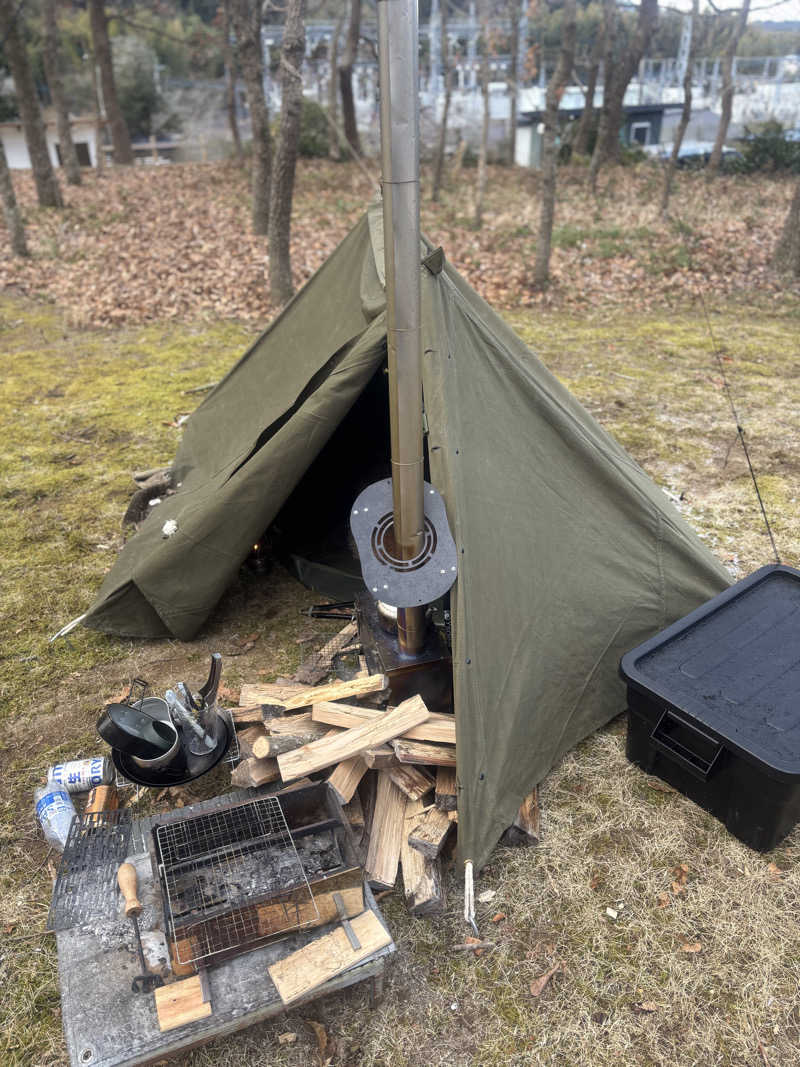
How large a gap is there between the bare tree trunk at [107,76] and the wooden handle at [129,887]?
19.6 meters

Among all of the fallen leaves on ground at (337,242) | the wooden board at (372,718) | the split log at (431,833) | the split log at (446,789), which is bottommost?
the split log at (431,833)

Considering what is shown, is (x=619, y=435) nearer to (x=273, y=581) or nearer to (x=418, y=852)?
(x=273, y=581)

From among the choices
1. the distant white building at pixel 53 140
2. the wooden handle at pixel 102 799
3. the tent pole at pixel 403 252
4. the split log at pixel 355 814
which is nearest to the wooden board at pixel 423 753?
the split log at pixel 355 814

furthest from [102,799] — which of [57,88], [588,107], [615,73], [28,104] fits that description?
[615,73]

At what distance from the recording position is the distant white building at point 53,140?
76.8 feet

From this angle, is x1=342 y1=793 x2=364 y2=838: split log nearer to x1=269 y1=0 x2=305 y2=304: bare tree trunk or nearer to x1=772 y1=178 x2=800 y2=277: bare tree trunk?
x1=269 y1=0 x2=305 y2=304: bare tree trunk

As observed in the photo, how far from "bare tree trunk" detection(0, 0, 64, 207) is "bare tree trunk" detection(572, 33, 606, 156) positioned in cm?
1122

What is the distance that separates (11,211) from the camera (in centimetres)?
1054

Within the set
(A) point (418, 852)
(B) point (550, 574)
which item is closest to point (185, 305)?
(B) point (550, 574)

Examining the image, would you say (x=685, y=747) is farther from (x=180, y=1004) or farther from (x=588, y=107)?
(x=588, y=107)

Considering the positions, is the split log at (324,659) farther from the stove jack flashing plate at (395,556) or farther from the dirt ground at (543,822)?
the stove jack flashing plate at (395,556)

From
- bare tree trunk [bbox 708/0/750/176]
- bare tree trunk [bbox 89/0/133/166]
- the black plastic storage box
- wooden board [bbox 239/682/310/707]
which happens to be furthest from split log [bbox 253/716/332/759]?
bare tree trunk [bbox 89/0/133/166]

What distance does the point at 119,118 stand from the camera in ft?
61.4

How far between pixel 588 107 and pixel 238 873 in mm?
18755
